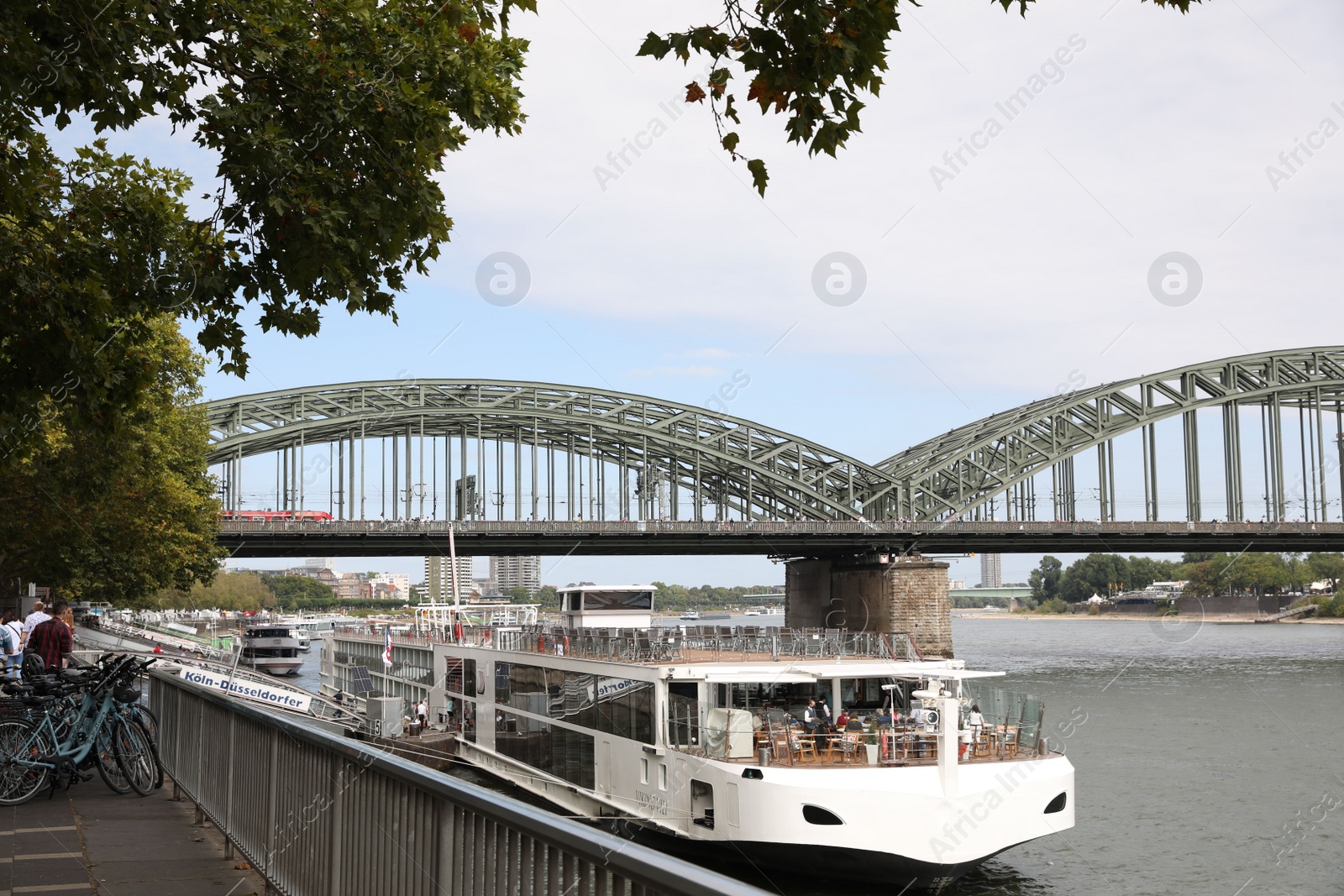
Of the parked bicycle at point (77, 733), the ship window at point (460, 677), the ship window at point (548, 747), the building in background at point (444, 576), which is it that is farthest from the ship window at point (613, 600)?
the building in background at point (444, 576)

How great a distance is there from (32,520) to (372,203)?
26.1 metres

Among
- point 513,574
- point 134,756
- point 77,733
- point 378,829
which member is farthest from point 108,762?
point 513,574

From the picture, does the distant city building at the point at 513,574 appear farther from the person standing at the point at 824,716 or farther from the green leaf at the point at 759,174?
the green leaf at the point at 759,174

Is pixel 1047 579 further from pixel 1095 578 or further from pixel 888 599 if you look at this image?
pixel 888 599

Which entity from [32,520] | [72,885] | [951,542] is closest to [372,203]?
[72,885]

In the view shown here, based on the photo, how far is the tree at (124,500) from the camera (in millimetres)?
29891

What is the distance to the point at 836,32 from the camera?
6.91 metres

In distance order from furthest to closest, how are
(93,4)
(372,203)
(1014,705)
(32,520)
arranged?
(32,520) < (1014,705) < (372,203) < (93,4)

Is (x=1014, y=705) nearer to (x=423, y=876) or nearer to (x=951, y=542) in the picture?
(x=423, y=876)

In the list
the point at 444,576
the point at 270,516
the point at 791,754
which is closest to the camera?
the point at 791,754

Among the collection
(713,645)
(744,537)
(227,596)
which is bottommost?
(227,596)

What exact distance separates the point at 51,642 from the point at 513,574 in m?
139

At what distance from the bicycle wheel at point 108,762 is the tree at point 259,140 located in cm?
274

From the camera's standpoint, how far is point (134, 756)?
36.2 ft
